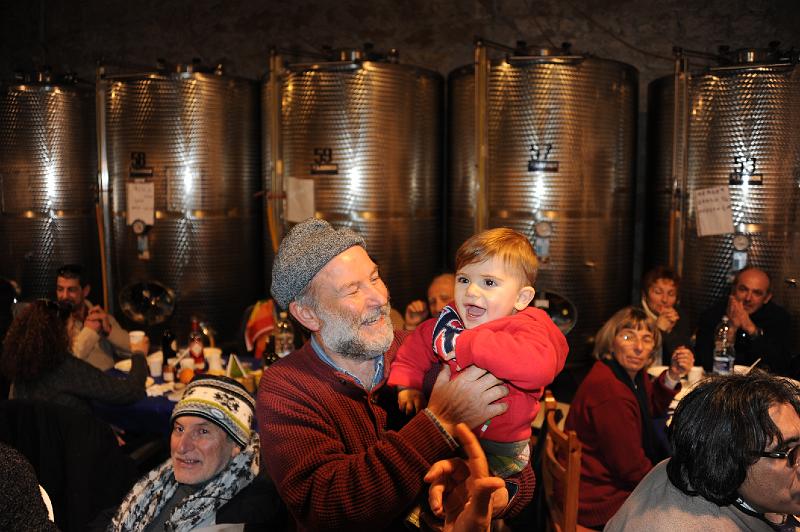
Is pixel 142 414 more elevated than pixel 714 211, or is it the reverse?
pixel 714 211

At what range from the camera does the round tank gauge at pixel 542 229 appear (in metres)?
6.37

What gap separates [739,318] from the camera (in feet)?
16.7

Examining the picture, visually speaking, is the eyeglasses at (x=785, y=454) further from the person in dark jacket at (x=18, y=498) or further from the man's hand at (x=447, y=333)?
the person in dark jacket at (x=18, y=498)

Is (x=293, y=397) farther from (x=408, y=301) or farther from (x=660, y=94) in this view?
(x=660, y=94)

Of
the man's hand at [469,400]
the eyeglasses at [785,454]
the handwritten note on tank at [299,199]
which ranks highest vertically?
the handwritten note on tank at [299,199]

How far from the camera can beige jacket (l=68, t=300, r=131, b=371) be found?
192 inches

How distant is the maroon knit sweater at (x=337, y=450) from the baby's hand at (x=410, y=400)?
75mm

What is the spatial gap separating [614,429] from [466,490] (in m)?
1.82

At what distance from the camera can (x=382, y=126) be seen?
6.67 m

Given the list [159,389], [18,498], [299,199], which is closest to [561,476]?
[18,498]

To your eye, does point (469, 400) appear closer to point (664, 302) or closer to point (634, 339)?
point (634, 339)

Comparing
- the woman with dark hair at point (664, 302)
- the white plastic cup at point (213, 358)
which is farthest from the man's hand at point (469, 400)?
the woman with dark hair at point (664, 302)

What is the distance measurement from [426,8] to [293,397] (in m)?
6.88

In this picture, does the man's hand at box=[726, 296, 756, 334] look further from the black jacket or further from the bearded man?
the bearded man
